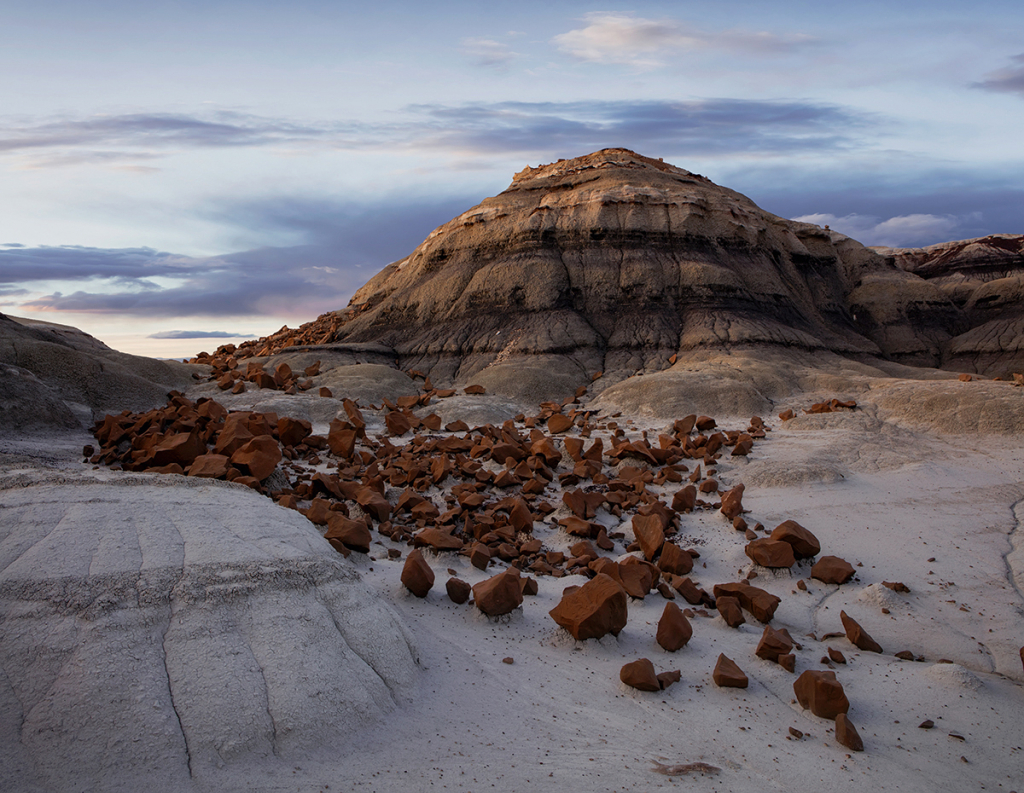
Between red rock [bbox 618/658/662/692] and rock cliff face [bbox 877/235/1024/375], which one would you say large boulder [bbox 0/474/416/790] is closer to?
red rock [bbox 618/658/662/692]

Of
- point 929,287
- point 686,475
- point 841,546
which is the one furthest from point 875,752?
point 929,287

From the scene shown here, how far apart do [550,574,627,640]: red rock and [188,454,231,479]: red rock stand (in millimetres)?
4308

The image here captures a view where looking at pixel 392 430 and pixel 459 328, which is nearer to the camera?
pixel 392 430

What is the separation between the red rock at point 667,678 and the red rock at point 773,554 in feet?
9.12

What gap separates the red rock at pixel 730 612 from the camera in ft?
18.2

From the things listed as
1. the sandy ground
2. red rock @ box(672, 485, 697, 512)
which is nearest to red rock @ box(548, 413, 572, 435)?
red rock @ box(672, 485, 697, 512)

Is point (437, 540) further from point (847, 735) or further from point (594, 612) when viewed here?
point (847, 735)

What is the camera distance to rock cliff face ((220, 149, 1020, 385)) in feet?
57.6

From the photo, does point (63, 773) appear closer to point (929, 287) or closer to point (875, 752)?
point (875, 752)

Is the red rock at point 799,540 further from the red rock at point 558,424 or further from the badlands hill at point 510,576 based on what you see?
the red rock at point 558,424

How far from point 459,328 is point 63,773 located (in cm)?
1604

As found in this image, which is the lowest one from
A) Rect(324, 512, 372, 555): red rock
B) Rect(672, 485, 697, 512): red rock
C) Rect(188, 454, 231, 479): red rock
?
Rect(672, 485, 697, 512): red rock

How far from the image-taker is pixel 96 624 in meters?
3.50

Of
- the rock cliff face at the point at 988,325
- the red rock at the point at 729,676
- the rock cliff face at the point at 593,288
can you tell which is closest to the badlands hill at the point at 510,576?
the red rock at the point at 729,676
